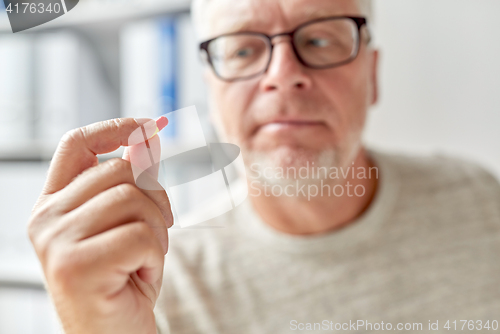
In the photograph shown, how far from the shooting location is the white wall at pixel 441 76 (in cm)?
78

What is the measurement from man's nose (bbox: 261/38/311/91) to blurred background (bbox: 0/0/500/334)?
0.33 meters

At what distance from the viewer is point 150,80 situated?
0.72 metres

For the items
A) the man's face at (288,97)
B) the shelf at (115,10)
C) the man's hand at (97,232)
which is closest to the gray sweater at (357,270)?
the man's face at (288,97)

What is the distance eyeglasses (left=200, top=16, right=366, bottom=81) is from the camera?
0.45 m

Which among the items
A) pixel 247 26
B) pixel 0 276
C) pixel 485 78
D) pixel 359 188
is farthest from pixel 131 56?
pixel 485 78

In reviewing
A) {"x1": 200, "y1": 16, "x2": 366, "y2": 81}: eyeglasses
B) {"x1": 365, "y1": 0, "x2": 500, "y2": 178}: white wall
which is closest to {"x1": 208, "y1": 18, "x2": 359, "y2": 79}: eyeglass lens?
{"x1": 200, "y1": 16, "x2": 366, "y2": 81}: eyeglasses

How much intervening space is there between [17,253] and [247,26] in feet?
2.86

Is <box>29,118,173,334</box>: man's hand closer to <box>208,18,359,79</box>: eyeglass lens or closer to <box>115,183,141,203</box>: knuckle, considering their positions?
<box>115,183,141,203</box>: knuckle

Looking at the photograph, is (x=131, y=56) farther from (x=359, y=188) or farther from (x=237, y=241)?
(x=359, y=188)

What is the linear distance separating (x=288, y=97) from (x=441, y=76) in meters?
0.56

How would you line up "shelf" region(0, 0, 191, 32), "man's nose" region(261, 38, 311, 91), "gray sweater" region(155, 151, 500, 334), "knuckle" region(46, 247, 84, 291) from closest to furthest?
"knuckle" region(46, 247, 84, 291), "man's nose" region(261, 38, 311, 91), "gray sweater" region(155, 151, 500, 334), "shelf" region(0, 0, 191, 32)

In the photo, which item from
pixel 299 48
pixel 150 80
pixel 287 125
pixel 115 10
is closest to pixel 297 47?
pixel 299 48

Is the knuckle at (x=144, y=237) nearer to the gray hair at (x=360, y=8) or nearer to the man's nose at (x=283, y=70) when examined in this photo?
the man's nose at (x=283, y=70)

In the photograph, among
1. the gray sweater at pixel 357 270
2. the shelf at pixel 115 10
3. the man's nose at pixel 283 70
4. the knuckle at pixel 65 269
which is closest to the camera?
the knuckle at pixel 65 269
